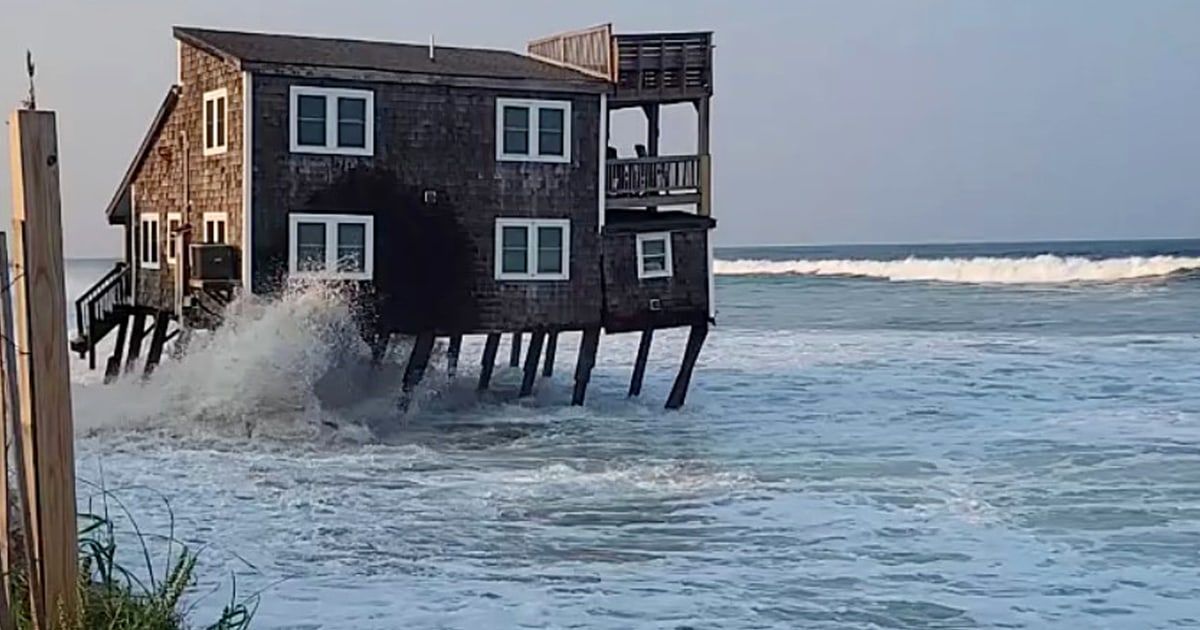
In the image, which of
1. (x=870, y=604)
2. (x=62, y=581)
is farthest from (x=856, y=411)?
(x=62, y=581)

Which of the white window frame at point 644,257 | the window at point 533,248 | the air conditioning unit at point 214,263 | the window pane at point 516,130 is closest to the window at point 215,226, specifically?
the air conditioning unit at point 214,263

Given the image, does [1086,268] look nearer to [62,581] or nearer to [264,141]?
[264,141]

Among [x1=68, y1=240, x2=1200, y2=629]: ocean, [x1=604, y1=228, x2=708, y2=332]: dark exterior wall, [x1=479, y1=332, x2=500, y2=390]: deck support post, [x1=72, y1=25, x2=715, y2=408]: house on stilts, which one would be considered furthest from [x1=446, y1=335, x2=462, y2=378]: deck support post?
[x1=604, y1=228, x2=708, y2=332]: dark exterior wall

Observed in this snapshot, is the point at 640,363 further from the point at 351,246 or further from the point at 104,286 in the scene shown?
the point at 104,286

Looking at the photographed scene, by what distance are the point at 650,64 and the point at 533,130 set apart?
2.32 m

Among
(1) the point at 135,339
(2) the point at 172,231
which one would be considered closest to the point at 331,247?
(2) the point at 172,231

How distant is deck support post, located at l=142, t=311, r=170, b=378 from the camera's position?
2527 centimetres

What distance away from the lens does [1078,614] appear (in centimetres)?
1062

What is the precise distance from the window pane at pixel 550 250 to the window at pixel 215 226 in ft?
15.9

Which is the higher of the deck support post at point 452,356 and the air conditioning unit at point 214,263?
the air conditioning unit at point 214,263

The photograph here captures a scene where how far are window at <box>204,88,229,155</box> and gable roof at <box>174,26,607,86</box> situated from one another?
72 cm

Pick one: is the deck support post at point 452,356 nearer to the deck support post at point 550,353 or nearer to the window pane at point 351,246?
the deck support post at point 550,353

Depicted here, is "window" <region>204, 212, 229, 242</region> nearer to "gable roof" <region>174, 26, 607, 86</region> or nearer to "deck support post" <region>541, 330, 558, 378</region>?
"gable roof" <region>174, 26, 607, 86</region>

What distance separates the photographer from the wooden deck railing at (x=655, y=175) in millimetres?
24234
